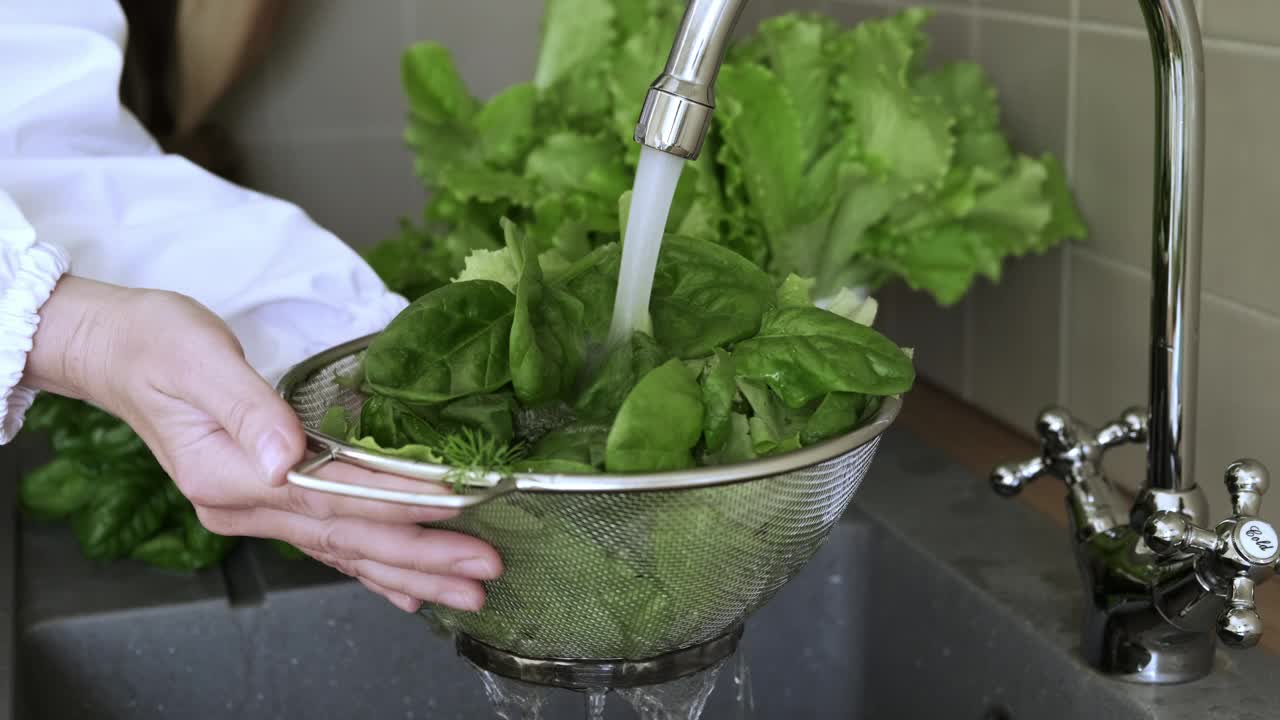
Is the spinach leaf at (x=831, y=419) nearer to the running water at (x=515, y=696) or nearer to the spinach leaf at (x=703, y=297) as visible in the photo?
the spinach leaf at (x=703, y=297)

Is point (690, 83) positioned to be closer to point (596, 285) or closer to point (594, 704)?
point (596, 285)

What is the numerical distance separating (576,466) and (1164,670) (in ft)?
1.10

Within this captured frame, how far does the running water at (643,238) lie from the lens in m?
0.53

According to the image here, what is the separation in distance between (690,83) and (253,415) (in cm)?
20

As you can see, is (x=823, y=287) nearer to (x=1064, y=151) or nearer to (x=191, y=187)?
(x=1064, y=151)

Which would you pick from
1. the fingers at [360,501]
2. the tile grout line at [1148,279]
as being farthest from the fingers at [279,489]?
the tile grout line at [1148,279]

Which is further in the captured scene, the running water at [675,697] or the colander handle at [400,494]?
the running water at [675,697]

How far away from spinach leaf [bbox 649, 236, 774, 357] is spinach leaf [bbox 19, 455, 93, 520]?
466 millimetres

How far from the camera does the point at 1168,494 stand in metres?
0.64

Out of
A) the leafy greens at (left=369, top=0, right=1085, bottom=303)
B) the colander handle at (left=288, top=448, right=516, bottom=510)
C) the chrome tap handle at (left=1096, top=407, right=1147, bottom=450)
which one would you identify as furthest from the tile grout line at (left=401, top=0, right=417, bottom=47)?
the colander handle at (left=288, top=448, right=516, bottom=510)

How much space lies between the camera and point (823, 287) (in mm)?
916

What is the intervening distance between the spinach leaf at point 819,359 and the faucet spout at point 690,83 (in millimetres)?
104

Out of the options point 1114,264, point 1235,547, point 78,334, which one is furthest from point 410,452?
point 1114,264

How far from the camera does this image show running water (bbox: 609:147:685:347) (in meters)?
0.53
